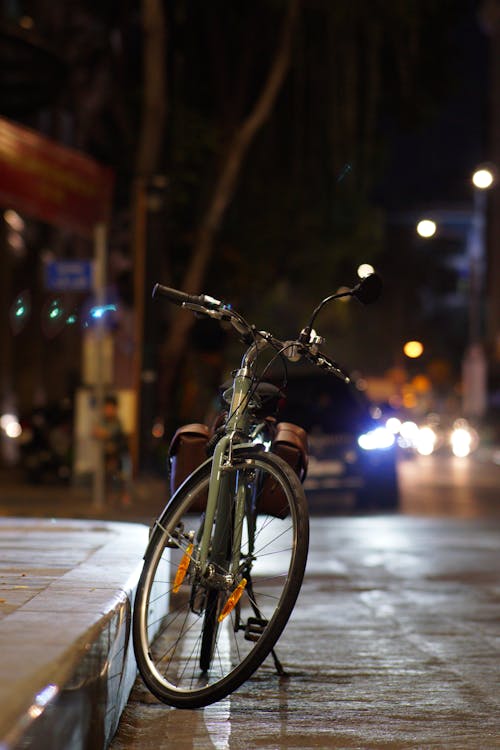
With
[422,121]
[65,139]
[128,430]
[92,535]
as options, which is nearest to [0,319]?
[65,139]

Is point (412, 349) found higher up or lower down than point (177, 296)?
higher up

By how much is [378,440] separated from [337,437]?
61 cm

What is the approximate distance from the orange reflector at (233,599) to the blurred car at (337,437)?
12263 mm

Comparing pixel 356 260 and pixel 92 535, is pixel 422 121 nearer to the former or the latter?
pixel 356 260

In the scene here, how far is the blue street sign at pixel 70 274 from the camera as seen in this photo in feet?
60.7

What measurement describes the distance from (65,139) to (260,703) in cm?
3085

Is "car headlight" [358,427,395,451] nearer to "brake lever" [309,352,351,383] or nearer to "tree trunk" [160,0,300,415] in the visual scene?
"tree trunk" [160,0,300,415]

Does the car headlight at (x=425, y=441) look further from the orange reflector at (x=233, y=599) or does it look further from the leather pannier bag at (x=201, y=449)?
the orange reflector at (x=233, y=599)

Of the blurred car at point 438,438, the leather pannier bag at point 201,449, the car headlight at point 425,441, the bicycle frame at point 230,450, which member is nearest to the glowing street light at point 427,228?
the blurred car at point 438,438

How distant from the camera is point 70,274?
1858 centimetres

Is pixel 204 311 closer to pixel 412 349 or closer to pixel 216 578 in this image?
pixel 216 578

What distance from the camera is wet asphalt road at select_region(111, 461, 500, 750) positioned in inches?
219

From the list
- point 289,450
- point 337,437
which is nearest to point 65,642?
point 289,450

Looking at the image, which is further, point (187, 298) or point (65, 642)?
point (187, 298)
